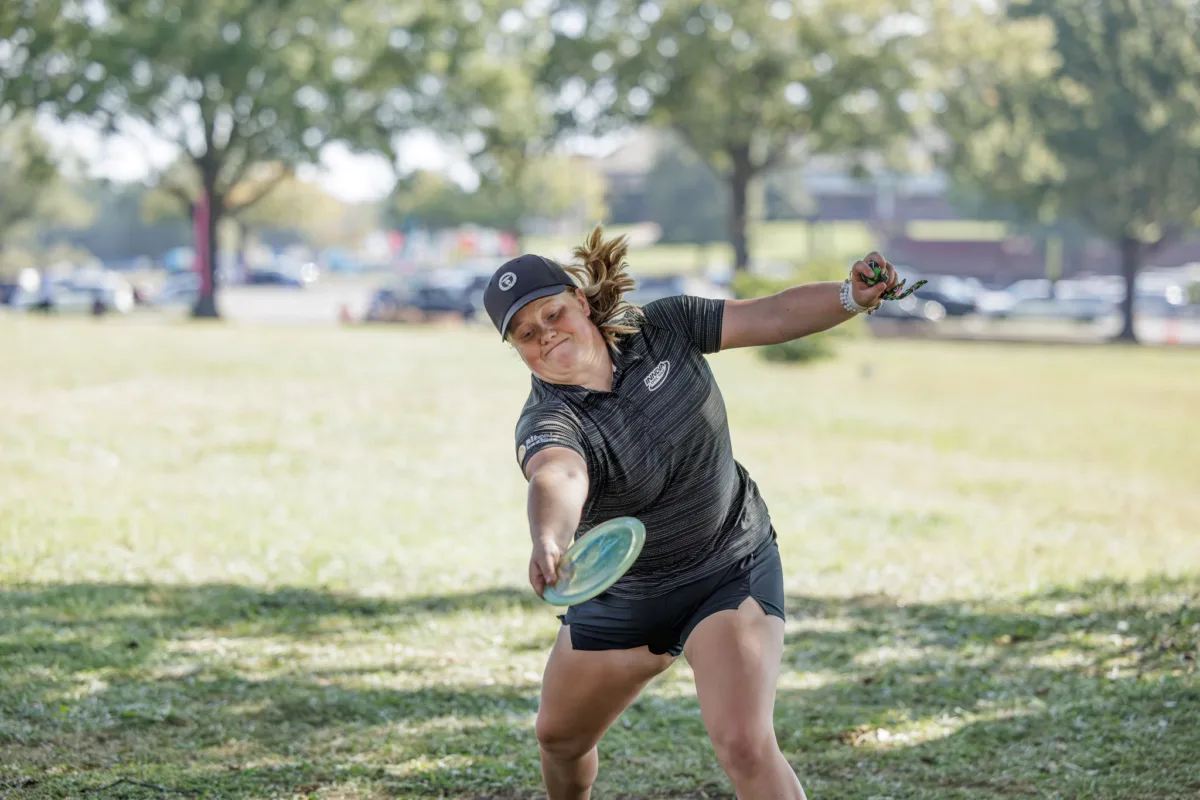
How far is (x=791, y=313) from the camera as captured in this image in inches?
165

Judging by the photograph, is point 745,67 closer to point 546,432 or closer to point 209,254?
point 209,254

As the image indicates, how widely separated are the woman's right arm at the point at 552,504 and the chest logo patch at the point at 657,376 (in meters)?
0.39

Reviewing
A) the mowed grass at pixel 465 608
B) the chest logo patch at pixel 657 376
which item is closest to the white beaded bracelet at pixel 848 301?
the chest logo patch at pixel 657 376

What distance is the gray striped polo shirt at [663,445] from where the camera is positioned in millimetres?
3896

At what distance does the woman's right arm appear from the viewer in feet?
11.0

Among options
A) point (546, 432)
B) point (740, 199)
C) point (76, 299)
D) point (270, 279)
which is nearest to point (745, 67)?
point (740, 199)

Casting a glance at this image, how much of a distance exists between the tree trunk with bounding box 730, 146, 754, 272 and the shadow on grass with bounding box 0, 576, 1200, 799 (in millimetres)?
39834

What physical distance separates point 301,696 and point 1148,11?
47.2 metres

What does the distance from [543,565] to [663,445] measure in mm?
749

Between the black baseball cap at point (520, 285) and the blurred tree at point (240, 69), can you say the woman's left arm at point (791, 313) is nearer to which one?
the black baseball cap at point (520, 285)

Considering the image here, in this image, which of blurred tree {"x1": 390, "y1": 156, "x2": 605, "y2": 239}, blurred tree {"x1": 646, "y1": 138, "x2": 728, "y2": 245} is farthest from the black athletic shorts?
blurred tree {"x1": 646, "y1": 138, "x2": 728, "y2": 245}

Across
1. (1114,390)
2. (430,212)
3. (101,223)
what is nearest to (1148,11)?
(1114,390)

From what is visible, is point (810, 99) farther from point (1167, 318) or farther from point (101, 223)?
point (101, 223)

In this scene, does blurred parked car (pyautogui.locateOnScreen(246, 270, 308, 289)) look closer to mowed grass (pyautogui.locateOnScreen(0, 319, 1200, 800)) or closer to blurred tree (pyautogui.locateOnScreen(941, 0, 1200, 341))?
blurred tree (pyautogui.locateOnScreen(941, 0, 1200, 341))
